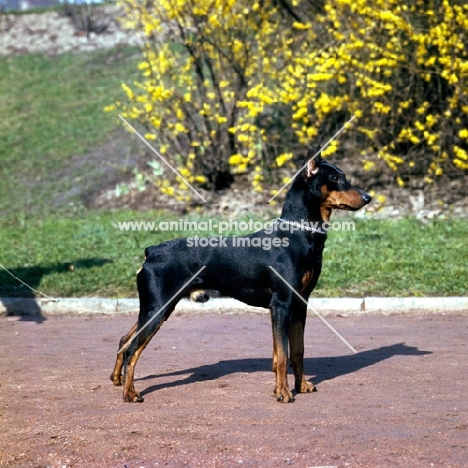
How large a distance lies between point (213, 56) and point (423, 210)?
4.95 metres

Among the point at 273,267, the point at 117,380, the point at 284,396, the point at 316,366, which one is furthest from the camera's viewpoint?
the point at 316,366

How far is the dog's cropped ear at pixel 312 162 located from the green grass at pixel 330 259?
13.2ft

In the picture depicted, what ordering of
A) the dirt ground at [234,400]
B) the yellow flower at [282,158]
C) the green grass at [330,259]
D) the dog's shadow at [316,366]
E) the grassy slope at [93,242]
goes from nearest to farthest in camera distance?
Result: the dirt ground at [234,400]
the dog's shadow at [316,366]
the green grass at [330,259]
the grassy slope at [93,242]
the yellow flower at [282,158]

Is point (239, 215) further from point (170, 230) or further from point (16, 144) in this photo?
point (16, 144)

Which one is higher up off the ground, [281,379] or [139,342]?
[139,342]

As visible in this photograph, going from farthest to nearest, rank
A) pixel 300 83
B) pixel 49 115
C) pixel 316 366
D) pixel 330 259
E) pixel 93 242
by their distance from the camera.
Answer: pixel 49 115 → pixel 300 83 → pixel 93 242 → pixel 330 259 → pixel 316 366

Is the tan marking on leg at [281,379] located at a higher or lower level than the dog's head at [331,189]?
lower

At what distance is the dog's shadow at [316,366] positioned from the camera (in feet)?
23.5

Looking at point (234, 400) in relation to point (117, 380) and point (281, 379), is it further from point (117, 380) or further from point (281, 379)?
point (117, 380)

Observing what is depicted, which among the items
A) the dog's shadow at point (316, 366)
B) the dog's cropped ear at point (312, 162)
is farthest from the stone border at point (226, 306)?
the dog's cropped ear at point (312, 162)

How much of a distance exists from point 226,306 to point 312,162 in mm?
4231

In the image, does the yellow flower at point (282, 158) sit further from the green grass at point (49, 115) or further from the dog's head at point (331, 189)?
the dog's head at point (331, 189)

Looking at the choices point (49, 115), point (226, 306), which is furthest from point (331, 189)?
point (49, 115)

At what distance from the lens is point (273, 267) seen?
6520 mm
